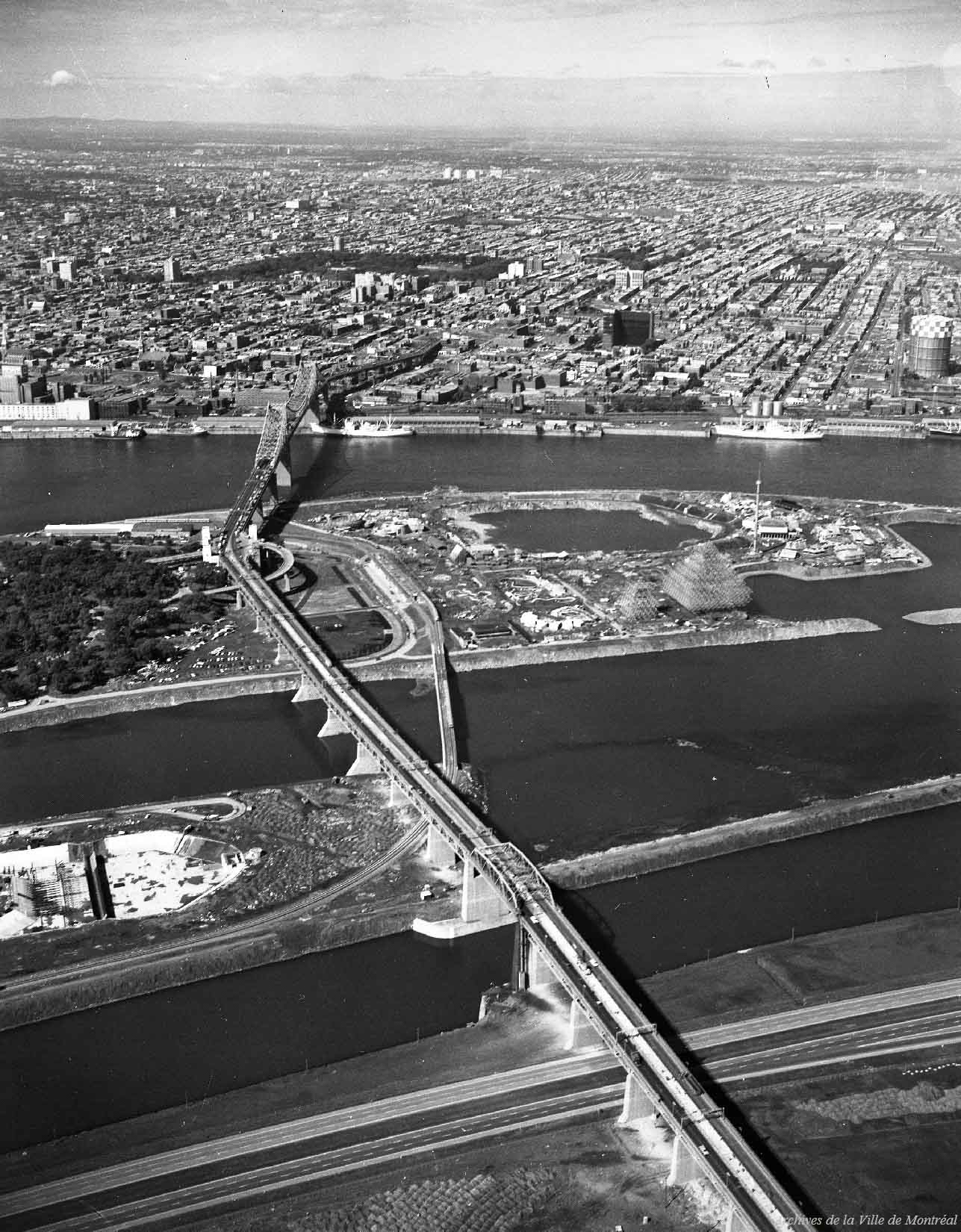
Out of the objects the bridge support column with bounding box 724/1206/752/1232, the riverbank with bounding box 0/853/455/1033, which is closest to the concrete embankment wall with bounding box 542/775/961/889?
the riverbank with bounding box 0/853/455/1033

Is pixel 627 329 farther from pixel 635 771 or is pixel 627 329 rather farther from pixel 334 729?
pixel 635 771

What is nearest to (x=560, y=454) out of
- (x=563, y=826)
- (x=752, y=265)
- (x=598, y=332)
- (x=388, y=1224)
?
(x=598, y=332)

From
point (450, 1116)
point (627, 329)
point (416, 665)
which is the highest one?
point (627, 329)

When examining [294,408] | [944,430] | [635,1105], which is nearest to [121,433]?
[294,408]

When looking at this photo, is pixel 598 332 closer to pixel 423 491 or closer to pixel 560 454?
pixel 560 454

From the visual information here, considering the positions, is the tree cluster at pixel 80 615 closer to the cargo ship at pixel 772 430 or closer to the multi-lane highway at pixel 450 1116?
the multi-lane highway at pixel 450 1116
